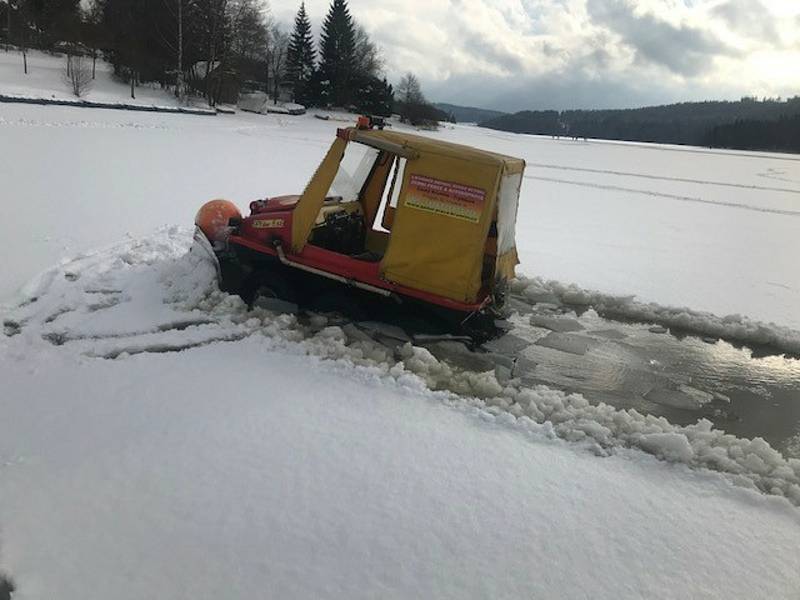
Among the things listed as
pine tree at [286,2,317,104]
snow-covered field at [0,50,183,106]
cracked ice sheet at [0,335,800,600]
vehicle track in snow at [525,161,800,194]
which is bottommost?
cracked ice sheet at [0,335,800,600]

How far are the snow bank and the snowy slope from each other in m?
3.11

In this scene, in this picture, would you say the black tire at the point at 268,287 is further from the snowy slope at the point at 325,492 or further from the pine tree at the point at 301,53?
the pine tree at the point at 301,53

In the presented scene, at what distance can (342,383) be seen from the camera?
477 cm

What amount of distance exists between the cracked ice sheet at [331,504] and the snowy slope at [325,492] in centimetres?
1

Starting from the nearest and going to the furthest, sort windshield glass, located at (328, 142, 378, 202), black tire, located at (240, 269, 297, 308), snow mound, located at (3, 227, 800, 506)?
snow mound, located at (3, 227, 800, 506)
black tire, located at (240, 269, 297, 308)
windshield glass, located at (328, 142, 378, 202)

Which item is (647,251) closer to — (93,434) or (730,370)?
(730,370)

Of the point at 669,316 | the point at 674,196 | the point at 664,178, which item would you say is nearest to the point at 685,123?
the point at 664,178

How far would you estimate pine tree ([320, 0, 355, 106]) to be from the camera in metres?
56.0

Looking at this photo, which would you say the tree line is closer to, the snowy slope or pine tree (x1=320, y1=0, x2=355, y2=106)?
pine tree (x1=320, y1=0, x2=355, y2=106)

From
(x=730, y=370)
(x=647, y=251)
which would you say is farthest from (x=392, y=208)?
(x=647, y=251)

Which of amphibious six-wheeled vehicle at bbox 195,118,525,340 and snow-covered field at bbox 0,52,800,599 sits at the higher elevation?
amphibious six-wheeled vehicle at bbox 195,118,525,340

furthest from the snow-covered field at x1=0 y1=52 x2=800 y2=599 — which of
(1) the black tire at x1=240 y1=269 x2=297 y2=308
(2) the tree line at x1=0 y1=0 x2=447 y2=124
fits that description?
(2) the tree line at x1=0 y1=0 x2=447 y2=124

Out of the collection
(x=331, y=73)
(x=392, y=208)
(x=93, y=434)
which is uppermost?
(x=331, y=73)

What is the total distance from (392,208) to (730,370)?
13.7ft
